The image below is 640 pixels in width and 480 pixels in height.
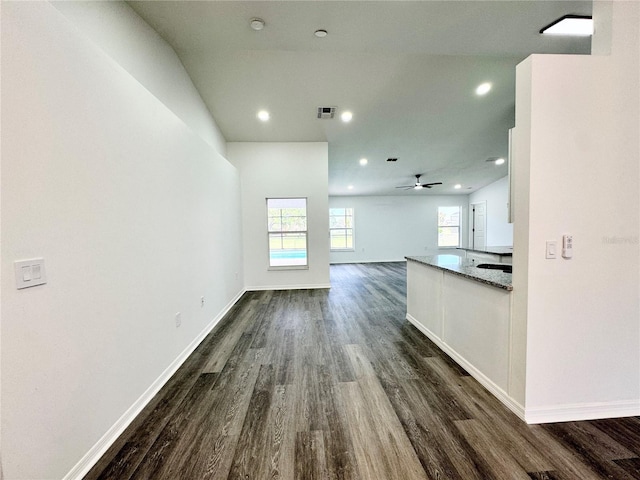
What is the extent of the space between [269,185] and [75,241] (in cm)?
418

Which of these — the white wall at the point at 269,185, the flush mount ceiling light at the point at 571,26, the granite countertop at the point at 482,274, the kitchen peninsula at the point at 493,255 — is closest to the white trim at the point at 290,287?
the white wall at the point at 269,185

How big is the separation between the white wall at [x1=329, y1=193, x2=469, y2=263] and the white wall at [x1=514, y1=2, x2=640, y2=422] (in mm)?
8098

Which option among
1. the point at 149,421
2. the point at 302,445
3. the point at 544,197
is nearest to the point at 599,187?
the point at 544,197

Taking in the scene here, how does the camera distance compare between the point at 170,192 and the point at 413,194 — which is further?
the point at 413,194

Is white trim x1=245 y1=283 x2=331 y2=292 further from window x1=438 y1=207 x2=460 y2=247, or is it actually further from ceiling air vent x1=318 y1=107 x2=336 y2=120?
window x1=438 y1=207 x2=460 y2=247

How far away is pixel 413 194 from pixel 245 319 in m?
8.08

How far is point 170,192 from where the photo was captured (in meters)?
2.45

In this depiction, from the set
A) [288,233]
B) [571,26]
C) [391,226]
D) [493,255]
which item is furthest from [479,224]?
[571,26]

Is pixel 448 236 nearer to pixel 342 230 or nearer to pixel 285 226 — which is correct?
pixel 342 230

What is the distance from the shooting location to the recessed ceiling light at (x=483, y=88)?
3.88m

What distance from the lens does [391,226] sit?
9.96 m

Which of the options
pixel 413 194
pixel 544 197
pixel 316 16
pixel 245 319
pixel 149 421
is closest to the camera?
pixel 544 197

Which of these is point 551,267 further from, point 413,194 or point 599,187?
point 413,194

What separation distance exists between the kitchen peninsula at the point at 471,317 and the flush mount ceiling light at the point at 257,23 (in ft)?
9.04
